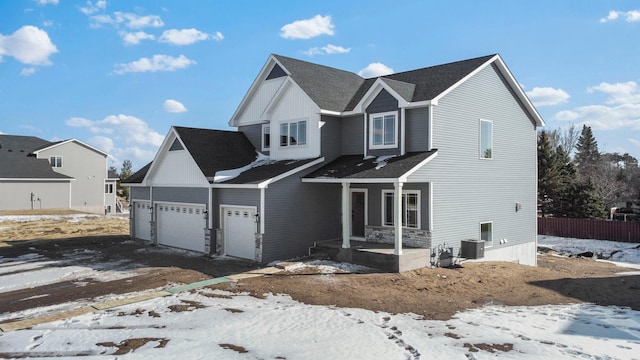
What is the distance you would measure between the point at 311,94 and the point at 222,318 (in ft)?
39.6

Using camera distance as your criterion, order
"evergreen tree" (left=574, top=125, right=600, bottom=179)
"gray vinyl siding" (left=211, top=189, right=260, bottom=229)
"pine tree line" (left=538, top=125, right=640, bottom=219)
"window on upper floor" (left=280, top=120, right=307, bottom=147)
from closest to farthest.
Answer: "gray vinyl siding" (left=211, top=189, right=260, bottom=229) < "window on upper floor" (left=280, top=120, right=307, bottom=147) < "pine tree line" (left=538, top=125, right=640, bottom=219) < "evergreen tree" (left=574, top=125, right=600, bottom=179)

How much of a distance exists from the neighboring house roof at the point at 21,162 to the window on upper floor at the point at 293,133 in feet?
108

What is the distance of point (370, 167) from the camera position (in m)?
17.2

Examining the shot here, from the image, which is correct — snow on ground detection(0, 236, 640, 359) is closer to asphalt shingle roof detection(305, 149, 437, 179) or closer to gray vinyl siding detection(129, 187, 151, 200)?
asphalt shingle roof detection(305, 149, 437, 179)

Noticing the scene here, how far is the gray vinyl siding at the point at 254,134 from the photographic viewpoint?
22906 mm

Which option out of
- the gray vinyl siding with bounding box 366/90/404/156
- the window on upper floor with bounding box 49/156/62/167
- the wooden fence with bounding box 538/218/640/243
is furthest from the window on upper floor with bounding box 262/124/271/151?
the window on upper floor with bounding box 49/156/62/167

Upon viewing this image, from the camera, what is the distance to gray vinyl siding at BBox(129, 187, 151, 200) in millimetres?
23953

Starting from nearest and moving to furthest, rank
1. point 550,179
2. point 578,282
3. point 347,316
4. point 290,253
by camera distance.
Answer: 1. point 347,316
2. point 578,282
3. point 290,253
4. point 550,179

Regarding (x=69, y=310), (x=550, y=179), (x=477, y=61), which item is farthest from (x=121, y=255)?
(x=550, y=179)

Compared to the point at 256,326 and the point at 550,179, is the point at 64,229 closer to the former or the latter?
the point at 256,326

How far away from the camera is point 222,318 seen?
403 inches

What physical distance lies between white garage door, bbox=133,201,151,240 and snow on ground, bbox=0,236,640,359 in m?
12.9

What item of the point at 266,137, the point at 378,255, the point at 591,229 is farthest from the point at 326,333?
Result: the point at 591,229

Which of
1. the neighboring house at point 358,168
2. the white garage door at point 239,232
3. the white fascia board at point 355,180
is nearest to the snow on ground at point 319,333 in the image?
the white fascia board at point 355,180
